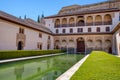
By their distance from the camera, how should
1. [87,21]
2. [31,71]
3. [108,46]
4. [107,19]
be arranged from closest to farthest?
1. [31,71]
2. [108,46]
3. [107,19]
4. [87,21]

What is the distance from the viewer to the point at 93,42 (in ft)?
108

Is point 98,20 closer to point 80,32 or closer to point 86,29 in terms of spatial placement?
point 86,29

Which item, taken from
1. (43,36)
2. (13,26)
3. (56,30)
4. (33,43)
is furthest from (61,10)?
(13,26)

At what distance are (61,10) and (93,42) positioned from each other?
25791 millimetres

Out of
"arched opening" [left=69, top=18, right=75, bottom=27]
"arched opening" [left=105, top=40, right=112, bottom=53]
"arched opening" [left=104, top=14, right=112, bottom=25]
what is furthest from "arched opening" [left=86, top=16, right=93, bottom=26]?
"arched opening" [left=105, top=40, right=112, bottom=53]

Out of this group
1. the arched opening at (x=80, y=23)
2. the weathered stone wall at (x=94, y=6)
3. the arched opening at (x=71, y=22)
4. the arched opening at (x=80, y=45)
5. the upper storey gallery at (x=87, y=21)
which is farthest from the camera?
Answer: the weathered stone wall at (x=94, y=6)

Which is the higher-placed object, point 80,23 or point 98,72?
point 80,23

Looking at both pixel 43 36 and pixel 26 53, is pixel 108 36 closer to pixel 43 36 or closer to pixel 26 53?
pixel 43 36

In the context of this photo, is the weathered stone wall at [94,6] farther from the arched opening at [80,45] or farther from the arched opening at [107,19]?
the arched opening at [80,45]

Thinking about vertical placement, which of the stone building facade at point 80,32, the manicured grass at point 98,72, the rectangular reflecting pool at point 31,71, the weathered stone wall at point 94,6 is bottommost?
the rectangular reflecting pool at point 31,71

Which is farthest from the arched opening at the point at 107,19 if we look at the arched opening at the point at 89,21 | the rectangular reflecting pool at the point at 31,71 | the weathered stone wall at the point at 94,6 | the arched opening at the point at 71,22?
the rectangular reflecting pool at the point at 31,71

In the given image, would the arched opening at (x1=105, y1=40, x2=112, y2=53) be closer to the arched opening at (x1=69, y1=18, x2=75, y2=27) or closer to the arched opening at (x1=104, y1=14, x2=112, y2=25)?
the arched opening at (x1=104, y1=14, x2=112, y2=25)

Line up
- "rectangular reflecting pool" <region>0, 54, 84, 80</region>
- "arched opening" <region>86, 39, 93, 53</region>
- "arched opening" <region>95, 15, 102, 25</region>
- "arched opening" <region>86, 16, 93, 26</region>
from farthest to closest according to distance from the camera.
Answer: "arched opening" <region>86, 16, 93, 26</region>
"arched opening" <region>95, 15, 102, 25</region>
"arched opening" <region>86, 39, 93, 53</region>
"rectangular reflecting pool" <region>0, 54, 84, 80</region>

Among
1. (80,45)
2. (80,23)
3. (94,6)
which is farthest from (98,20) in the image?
(94,6)
